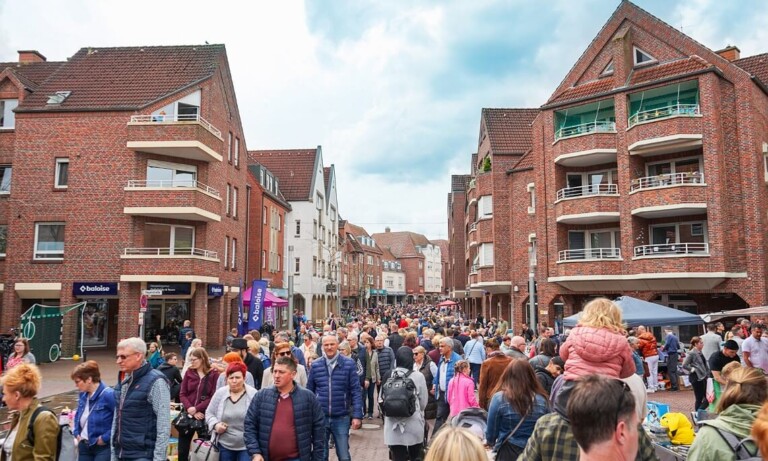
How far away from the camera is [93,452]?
18.9ft

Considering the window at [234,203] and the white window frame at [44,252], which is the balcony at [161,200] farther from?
the window at [234,203]

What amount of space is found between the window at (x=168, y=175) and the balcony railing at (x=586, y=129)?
17565 millimetres

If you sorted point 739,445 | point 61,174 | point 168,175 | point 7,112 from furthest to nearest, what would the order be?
point 7,112 → point 168,175 → point 61,174 → point 739,445

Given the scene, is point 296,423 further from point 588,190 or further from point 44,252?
point 44,252

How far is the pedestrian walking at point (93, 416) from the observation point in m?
5.70

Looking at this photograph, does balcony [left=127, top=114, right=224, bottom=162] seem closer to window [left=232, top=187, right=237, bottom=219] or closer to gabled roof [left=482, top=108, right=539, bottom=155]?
window [left=232, top=187, right=237, bottom=219]

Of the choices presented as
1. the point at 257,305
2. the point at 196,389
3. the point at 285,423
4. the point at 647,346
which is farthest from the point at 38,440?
the point at 257,305

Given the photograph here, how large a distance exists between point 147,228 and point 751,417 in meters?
26.4

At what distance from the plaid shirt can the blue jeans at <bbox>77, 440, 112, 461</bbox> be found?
14.2ft

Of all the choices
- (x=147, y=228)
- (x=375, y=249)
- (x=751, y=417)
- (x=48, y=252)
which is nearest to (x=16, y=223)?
(x=48, y=252)

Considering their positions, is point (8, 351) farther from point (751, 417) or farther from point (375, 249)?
point (375, 249)

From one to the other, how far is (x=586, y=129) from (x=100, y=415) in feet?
85.3

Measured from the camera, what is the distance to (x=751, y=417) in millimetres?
3582

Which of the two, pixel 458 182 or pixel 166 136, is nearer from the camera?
pixel 166 136
